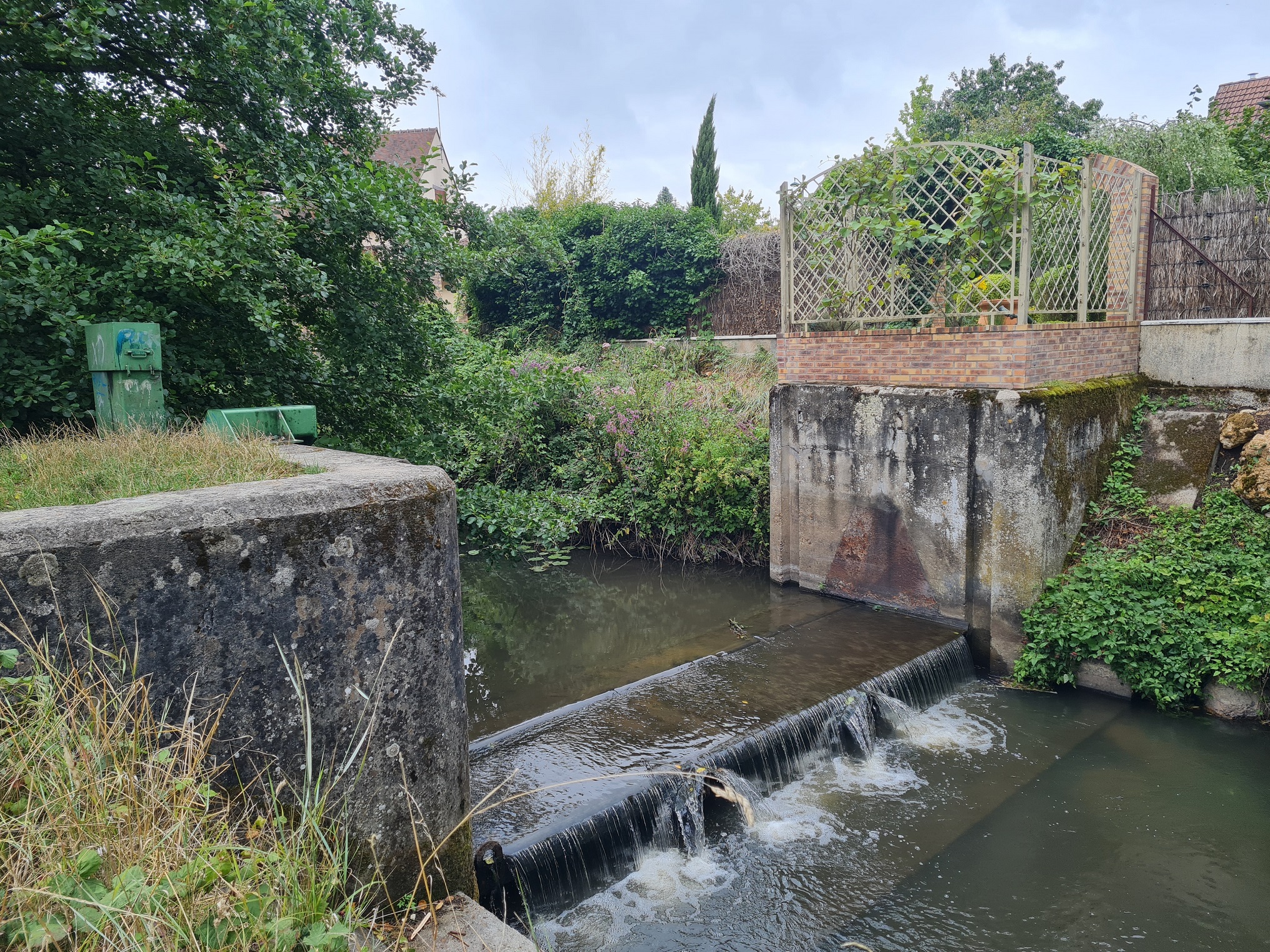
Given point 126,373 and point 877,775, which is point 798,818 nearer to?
point 877,775

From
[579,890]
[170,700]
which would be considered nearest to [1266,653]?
[579,890]

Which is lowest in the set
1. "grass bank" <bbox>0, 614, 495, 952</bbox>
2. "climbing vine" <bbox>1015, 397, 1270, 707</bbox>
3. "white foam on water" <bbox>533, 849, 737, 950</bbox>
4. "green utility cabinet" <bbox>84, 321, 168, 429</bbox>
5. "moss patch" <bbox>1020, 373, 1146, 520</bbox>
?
"white foam on water" <bbox>533, 849, 737, 950</bbox>

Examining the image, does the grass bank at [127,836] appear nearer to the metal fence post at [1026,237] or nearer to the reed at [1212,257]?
the metal fence post at [1026,237]

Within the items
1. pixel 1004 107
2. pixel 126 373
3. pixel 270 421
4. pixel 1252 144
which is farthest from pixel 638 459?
pixel 1004 107

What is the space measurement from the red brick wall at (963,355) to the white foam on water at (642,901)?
449cm

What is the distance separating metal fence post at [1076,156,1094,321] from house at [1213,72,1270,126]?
1656 centimetres

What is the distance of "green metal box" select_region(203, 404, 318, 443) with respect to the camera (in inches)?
160

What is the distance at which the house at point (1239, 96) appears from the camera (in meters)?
19.7

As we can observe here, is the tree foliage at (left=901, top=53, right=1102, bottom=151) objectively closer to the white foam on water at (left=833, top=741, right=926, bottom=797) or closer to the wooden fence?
the wooden fence

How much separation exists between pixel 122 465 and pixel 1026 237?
21.0 ft

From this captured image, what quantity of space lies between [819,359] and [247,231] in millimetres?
5161

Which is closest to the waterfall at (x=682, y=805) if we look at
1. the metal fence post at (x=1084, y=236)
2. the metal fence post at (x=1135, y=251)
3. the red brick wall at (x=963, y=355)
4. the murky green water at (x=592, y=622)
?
the murky green water at (x=592, y=622)

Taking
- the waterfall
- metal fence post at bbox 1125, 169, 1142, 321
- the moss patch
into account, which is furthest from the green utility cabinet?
metal fence post at bbox 1125, 169, 1142, 321

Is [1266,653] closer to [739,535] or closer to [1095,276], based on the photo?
[1095,276]
